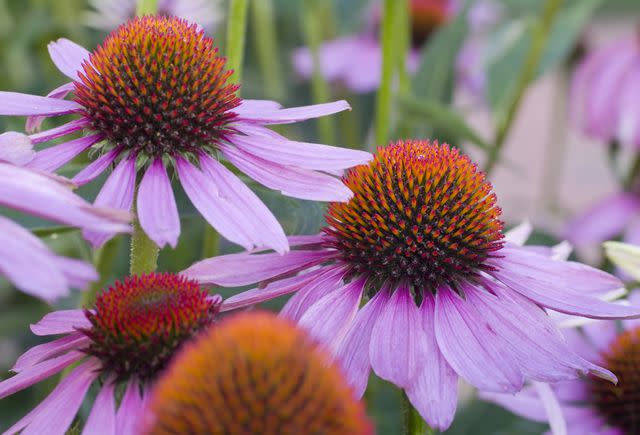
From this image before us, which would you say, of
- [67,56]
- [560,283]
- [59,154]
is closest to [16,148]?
[59,154]

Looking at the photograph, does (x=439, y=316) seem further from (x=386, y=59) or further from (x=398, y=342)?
(x=386, y=59)

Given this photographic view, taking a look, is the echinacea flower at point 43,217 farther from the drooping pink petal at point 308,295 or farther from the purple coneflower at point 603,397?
the purple coneflower at point 603,397

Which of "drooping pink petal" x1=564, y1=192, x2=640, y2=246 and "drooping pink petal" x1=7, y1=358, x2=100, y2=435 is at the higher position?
"drooping pink petal" x1=7, y1=358, x2=100, y2=435

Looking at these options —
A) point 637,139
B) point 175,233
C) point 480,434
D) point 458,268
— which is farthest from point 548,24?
point 175,233

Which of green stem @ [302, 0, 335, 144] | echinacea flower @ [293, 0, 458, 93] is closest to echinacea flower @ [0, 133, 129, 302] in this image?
green stem @ [302, 0, 335, 144]

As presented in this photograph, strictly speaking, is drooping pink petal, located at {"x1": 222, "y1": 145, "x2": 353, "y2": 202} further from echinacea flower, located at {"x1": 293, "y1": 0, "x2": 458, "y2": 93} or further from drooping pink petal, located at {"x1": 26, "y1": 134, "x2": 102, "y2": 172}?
echinacea flower, located at {"x1": 293, "y1": 0, "x2": 458, "y2": 93}

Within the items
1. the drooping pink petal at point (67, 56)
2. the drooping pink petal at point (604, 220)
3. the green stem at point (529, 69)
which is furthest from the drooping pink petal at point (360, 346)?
the drooping pink petal at point (604, 220)
